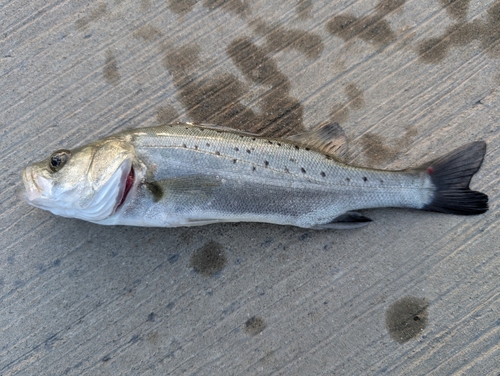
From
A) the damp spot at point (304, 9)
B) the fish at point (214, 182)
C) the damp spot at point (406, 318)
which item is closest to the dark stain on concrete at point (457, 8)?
the damp spot at point (304, 9)

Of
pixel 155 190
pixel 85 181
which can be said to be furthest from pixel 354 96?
pixel 85 181

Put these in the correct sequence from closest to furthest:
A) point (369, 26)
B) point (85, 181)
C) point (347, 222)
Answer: point (85, 181), point (347, 222), point (369, 26)

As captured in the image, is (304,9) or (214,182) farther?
(304,9)

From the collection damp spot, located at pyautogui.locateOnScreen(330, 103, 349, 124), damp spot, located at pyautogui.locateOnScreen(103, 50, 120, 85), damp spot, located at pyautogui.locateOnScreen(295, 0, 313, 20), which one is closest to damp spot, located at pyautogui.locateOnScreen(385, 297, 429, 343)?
damp spot, located at pyautogui.locateOnScreen(330, 103, 349, 124)

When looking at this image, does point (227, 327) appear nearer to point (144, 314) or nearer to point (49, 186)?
point (144, 314)

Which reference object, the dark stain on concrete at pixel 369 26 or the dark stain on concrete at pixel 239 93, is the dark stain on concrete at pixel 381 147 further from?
the dark stain on concrete at pixel 369 26

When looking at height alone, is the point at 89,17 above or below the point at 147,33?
above

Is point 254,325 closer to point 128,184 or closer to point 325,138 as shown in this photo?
point 128,184
